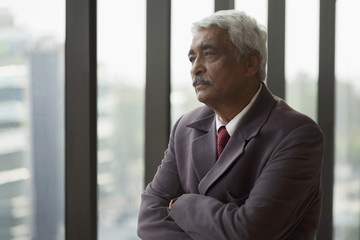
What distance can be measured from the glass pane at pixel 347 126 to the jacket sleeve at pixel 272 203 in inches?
77.1

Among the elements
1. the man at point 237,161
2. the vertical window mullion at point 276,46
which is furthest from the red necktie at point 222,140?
the vertical window mullion at point 276,46

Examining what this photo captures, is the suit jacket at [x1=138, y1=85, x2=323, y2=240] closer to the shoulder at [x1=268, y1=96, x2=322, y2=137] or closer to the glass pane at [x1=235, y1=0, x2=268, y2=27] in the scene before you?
the shoulder at [x1=268, y1=96, x2=322, y2=137]

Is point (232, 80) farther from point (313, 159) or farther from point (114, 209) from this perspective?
point (114, 209)

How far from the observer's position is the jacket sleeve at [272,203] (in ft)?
5.16

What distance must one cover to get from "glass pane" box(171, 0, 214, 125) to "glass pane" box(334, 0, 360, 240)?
111 cm

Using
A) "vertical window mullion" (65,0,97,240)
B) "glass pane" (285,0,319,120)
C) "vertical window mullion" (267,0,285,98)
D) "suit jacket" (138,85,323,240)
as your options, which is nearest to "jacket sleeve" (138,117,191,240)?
"suit jacket" (138,85,323,240)

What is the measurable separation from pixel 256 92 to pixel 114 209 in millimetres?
1180

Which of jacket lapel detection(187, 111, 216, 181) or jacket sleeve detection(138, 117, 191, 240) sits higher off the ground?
jacket lapel detection(187, 111, 216, 181)

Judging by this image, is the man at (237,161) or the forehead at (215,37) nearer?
the man at (237,161)

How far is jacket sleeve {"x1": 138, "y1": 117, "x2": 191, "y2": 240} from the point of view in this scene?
174 centimetres

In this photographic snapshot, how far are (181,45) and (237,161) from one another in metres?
1.39

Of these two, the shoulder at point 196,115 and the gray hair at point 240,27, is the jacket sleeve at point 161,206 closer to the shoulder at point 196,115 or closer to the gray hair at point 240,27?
the shoulder at point 196,115

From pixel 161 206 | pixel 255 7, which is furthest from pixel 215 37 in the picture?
pixel 255 7

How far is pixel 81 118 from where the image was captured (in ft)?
6.95
